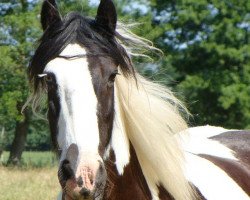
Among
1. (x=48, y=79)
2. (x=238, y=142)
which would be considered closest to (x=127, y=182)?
(x=48, y=79)

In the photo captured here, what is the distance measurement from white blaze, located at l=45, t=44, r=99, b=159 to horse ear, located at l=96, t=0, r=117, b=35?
288mm

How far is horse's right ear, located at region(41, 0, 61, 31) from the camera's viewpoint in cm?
292

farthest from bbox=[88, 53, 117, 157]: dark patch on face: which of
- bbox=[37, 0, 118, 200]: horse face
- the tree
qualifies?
the tree

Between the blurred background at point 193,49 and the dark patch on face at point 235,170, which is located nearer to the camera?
the dark patch on face at point 235,170

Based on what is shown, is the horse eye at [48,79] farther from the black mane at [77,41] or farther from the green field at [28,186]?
the green field at [28,186]

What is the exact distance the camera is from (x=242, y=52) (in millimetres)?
24578

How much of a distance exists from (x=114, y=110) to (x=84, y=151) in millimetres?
405

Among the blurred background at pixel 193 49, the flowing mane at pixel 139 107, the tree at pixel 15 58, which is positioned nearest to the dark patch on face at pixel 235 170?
the flowing mane at pixel 139 107

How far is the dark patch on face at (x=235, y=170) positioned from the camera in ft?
12.5

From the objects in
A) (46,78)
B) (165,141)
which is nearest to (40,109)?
(46,78)

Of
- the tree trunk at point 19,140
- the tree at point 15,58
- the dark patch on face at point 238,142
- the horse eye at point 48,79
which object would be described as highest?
the horse eye at point 48,79

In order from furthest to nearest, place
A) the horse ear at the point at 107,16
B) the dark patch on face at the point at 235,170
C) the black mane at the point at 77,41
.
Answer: the dark patch on face at the point at 235,170
the horse ear at the point at 107,16
the black mane at the point at 77,41

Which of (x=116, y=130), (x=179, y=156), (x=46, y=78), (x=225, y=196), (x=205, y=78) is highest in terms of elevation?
(x=46, y=78)

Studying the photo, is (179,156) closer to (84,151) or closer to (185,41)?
(84,151)
